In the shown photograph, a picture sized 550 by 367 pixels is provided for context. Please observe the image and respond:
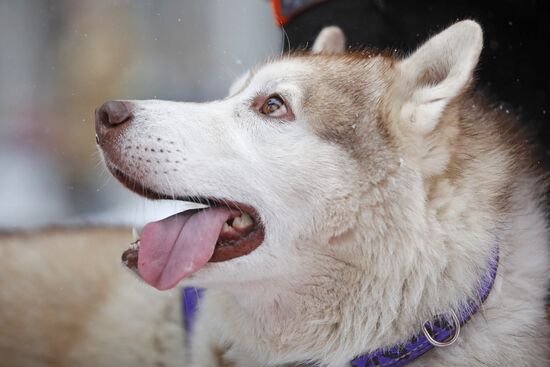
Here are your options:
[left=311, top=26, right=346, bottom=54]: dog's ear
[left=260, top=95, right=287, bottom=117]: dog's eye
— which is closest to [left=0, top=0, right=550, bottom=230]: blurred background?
[left=311, top=26, right=346, bottom=54]: dog's ear

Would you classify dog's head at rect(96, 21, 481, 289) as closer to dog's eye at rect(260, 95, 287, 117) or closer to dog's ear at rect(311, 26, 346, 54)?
dog's eye at rect(260, 95, 287, 117)

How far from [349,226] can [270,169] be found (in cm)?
31

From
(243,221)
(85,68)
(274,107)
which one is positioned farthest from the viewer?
(85,68)

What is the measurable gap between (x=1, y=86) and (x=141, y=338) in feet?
24.3

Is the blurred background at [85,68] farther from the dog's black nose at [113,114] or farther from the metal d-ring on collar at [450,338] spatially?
the metal d-ring on collar at [450,338]

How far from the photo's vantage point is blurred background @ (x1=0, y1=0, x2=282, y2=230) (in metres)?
7.81

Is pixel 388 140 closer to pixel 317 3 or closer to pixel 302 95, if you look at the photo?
pixel 302 95

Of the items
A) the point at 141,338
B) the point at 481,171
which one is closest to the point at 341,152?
the point at 481,171

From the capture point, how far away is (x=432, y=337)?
2.17 meters

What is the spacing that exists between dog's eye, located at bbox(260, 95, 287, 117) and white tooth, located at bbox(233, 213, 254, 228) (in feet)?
1.20

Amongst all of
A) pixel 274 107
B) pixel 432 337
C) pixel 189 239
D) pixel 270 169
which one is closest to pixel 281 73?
pixel 274 107

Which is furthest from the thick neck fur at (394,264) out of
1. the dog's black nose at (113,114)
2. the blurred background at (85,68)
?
the blurred background at (85,68)

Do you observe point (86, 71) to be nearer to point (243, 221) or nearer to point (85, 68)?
point (85, 68)

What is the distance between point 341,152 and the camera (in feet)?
7.52
